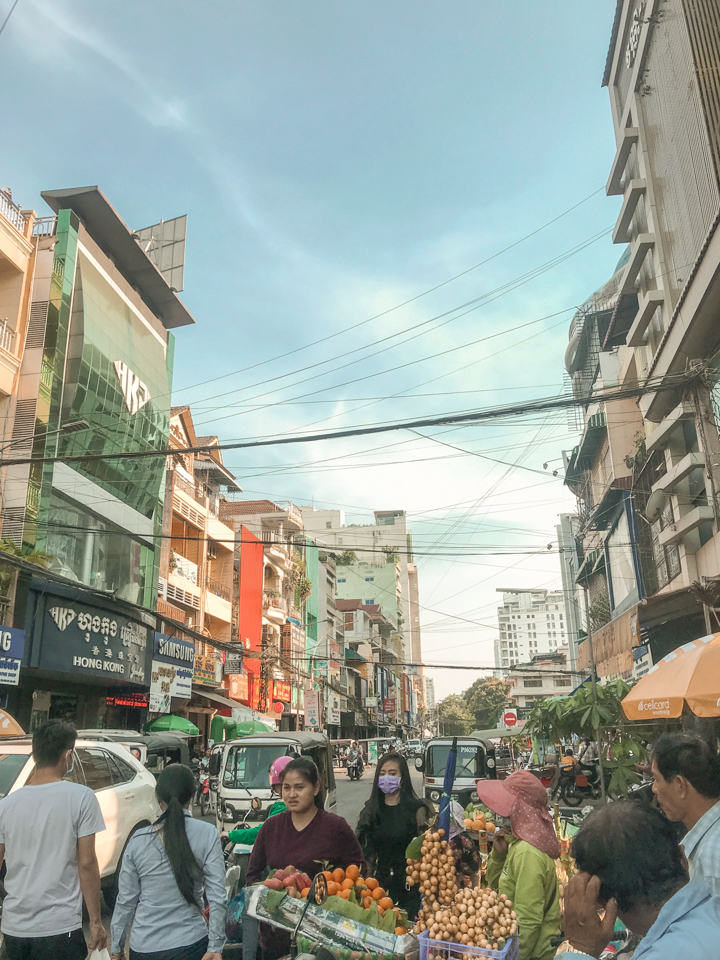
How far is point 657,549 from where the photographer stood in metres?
23.2

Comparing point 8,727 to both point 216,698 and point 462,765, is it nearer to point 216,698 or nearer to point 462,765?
point 462,765

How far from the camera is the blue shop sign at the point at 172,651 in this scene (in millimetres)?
25312

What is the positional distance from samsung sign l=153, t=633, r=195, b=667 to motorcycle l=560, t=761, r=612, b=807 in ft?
42.9

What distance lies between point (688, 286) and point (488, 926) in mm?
15152

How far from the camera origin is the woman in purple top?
429 cm

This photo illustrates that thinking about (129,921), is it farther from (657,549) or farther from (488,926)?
(657,549)

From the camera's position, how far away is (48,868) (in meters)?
3.88

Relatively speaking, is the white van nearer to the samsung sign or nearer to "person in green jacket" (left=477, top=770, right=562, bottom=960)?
the samsung sign

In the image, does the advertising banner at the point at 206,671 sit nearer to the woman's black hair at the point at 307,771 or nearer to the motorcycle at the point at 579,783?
the motorcycle at the point at 579,783

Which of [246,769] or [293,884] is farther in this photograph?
[246,769]

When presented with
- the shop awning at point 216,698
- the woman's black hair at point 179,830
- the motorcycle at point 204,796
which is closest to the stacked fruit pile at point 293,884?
the woman's black hair at point 179,830

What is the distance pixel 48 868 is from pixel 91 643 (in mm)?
17949

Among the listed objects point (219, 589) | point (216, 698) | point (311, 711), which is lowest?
point (311, 711)

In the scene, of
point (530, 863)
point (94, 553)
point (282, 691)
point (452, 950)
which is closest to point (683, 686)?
point (530, 863)
